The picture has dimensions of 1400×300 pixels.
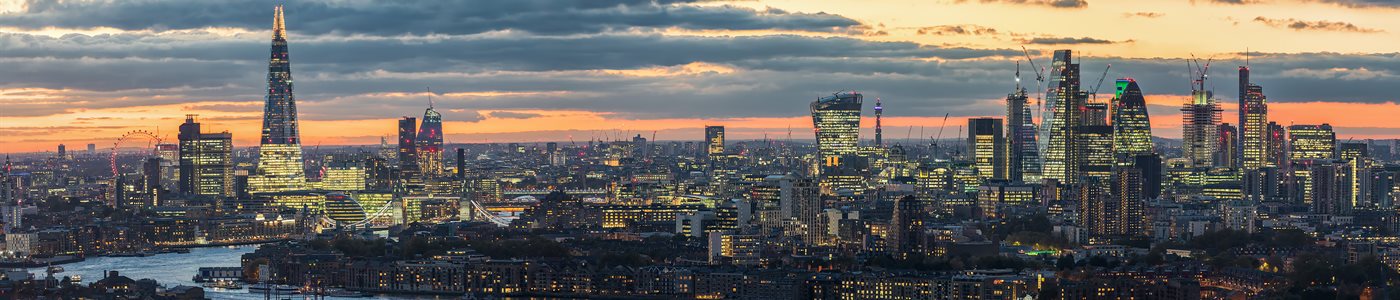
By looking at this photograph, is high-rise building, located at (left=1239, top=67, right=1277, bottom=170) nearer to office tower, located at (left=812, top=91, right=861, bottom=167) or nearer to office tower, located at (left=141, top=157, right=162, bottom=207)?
office tower, located at (left=812, top=91, right=861, bottom=167)

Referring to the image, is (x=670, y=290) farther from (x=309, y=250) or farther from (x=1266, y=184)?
(x=1266, y=184)

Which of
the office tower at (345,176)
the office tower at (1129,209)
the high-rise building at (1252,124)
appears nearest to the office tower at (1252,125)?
the high-rise building at (1252,124)

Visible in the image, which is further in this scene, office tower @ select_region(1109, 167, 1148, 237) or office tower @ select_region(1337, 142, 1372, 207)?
office tower @ select_region(1337, 142, 1372, 207)

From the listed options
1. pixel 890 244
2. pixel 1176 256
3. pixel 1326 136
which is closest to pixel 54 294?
pixel 890 244

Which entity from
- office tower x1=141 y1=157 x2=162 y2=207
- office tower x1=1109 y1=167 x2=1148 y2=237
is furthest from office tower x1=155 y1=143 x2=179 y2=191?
office tower x1=1109 y1=167 x2=1148 y2=237

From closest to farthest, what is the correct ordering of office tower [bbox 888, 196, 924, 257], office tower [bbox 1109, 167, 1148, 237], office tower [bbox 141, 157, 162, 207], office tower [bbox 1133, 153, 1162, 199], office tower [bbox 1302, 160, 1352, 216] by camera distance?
office tower [bbox 888, 196, 924, 257], office tower [bbox 1109, 167, 1148, 237], office tower [bbox 1302, 160, 1352, 216], office tower [bbox 1133, 153, 1162, 199], office tower [bbox 141, 157, 162, 207]

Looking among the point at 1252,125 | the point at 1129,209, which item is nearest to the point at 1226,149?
the point at 1252,125
